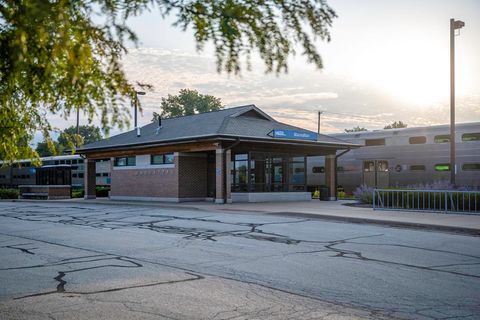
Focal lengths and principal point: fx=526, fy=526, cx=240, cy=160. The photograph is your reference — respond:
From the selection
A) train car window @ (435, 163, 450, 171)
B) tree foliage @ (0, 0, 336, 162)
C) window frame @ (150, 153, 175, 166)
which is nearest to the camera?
tree foliage @ (0, 0, 336, 162)

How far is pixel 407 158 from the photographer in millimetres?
32188

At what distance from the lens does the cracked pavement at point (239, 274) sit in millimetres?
6379

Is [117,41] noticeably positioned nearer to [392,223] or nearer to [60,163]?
[392,223]

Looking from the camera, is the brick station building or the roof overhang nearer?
the roof overhang

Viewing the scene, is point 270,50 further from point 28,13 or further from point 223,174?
point 223,174

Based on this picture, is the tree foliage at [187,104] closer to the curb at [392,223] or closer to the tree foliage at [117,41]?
the curb at [392,223]

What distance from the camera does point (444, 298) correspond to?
22.9 feet

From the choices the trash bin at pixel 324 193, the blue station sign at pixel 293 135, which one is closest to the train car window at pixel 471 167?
the trash bin at pixel 324 193

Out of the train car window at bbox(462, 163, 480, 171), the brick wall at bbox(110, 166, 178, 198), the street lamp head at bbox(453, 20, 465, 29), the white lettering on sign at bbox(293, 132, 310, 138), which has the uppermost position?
the street lamp head at bbox(453, 20, 465, 29)

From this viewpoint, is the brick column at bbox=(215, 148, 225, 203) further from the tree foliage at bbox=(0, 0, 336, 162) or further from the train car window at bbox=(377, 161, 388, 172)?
the tree foliage at bbox=(0, 0, 336, 162)

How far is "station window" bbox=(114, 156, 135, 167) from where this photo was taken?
35.6 meters

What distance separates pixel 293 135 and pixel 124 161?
41.8ft

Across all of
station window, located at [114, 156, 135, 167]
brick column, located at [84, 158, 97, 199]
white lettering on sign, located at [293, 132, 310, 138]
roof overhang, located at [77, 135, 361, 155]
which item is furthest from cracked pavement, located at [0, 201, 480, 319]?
brick column, located at [84, 158, 97, 199]

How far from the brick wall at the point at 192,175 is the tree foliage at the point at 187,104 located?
53146 mm
